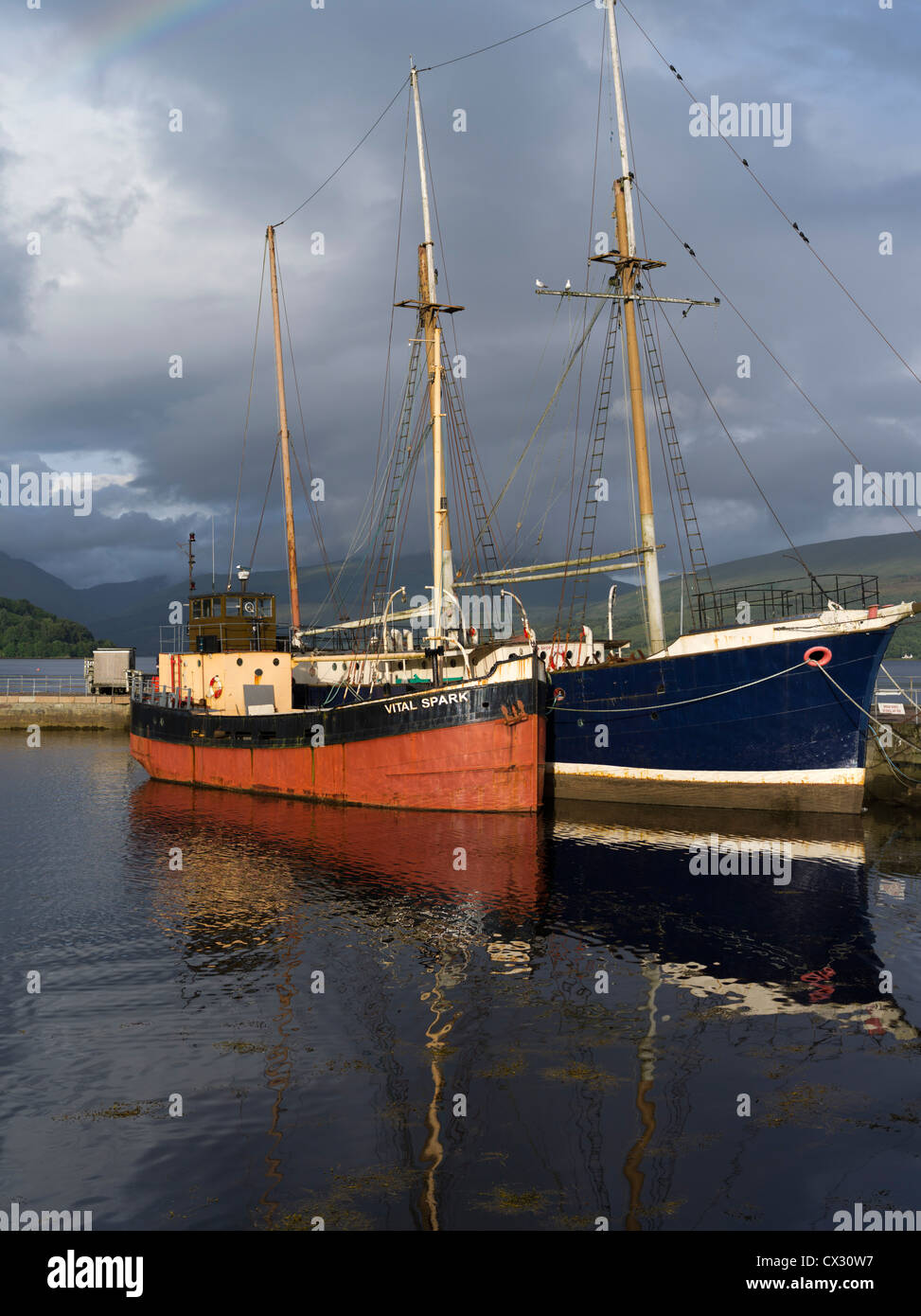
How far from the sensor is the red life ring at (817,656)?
29.6 meters

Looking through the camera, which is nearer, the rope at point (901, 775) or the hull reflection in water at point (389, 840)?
the hull reflection in water at point (389, 840)

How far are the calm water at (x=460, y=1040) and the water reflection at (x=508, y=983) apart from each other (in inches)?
2.5

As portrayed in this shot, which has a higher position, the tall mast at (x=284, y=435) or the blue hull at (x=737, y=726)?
the tall mast at (x=284, y=435)

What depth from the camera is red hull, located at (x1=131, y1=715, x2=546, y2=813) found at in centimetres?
3131

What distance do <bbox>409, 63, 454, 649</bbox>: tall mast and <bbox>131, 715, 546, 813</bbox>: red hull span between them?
5261mm

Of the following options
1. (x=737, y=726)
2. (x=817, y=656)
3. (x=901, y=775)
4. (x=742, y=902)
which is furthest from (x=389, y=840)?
(x=901, y=775)

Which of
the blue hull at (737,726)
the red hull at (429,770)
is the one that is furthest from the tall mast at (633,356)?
the red hull at (429,770)

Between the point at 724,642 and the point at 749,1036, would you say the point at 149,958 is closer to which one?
the point at 749,1036

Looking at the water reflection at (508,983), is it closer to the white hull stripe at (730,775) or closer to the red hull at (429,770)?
the white hull stripe at (730,775)

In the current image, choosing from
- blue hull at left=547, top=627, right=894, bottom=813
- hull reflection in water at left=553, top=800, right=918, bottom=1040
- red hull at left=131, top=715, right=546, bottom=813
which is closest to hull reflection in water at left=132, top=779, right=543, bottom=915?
red hull at left=131, top=715, right=546, bottom=813

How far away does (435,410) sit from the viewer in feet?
121

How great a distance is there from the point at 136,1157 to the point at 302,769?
25.7m

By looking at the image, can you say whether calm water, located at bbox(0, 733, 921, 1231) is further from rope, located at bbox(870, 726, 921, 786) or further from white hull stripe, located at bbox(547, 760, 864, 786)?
rope, located at bbox(870, 726, 921, 786)
